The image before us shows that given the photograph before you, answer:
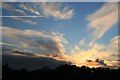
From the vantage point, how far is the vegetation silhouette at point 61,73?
17.0 ft

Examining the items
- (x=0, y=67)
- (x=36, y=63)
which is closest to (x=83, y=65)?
(x=36, y=63)

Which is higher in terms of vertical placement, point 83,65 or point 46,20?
point 46,20

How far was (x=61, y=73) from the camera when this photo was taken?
17.3 ft

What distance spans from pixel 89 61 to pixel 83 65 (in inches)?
5.2

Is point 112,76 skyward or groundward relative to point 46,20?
groundward

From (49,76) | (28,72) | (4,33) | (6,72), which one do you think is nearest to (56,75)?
(49,76)

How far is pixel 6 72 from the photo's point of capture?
5.28 metres

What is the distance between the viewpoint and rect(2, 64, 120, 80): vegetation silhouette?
5176 mm

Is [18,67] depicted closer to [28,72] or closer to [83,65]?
[28,72]

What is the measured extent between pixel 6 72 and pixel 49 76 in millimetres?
794

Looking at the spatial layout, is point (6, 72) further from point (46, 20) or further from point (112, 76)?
point (112, 76)

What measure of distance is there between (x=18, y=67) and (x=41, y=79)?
476 millimetres

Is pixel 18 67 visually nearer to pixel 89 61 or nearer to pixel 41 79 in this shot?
pixel 41 79

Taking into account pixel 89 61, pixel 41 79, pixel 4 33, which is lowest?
pixel 41 79
